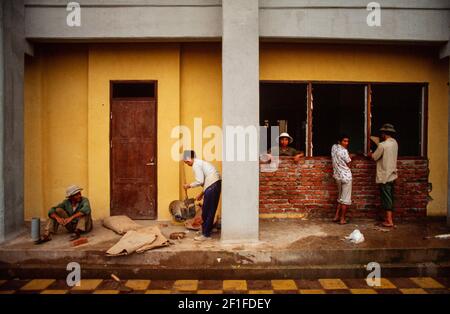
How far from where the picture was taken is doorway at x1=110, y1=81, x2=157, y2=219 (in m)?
7.40

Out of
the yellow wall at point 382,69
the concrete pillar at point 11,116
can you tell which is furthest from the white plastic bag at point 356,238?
the concrete pillar at point 11,116

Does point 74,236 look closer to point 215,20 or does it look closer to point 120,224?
point 120,224

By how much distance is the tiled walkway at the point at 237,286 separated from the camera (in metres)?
4.96

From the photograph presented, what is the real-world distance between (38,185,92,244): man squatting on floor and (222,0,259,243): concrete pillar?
104 inches

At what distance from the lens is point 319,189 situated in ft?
24.6

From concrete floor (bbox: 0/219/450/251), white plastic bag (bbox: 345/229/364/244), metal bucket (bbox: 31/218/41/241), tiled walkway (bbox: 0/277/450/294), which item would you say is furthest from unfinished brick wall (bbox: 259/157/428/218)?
metal bucket (bbox: 31/218/41/241)

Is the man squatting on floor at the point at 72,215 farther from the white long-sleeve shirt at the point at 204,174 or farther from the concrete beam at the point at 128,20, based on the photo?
the concrete beam at the point at 128,20

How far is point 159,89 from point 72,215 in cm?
306

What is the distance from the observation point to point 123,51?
7.34 meters

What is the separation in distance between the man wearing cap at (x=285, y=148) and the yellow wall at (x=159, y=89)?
1.27 metres

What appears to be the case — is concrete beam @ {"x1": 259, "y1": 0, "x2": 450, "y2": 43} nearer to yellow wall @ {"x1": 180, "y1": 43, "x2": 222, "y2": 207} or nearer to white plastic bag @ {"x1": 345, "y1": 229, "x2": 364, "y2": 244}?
yellow wall @ {"x1": 180, "y1": 43, "x2": 222, "y2": 207}
